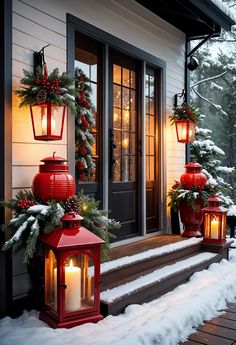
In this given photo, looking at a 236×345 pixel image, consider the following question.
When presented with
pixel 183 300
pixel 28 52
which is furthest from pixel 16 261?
pixel 28 52

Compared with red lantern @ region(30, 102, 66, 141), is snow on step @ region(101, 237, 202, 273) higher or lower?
lower

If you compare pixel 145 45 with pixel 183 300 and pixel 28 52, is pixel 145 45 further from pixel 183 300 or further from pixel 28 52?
pixel 183 300

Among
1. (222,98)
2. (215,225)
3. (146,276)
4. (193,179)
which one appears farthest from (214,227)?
(222,98)

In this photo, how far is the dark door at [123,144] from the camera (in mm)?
4180

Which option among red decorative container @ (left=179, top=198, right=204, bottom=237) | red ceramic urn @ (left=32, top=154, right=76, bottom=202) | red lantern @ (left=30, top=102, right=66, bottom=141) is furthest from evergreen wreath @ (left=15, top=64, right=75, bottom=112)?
red decorative container @ (left=179, top=198, right=204, bottom=237)

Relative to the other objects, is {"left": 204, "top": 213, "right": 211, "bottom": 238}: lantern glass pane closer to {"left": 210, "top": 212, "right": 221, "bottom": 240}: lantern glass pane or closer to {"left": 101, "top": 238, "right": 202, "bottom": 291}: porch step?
{"left": 210, "top": 212, "right": 221, "bottom": 240}: lantern glass pane

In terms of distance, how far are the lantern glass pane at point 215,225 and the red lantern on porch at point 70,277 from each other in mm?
2095

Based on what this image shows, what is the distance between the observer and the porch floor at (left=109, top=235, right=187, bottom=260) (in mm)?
3727

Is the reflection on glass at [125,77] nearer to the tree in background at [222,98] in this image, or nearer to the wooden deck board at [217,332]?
the wooden deck board at [217,332]

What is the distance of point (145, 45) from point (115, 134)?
4.03ft

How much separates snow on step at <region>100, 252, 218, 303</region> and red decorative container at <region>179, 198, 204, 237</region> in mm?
513

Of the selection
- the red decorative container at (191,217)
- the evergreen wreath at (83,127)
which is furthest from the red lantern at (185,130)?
the evergreen wreath at (83,127)

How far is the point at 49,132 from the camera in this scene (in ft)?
9.08

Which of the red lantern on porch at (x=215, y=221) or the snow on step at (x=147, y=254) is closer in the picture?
the snow on step at (x=147, y=254)
